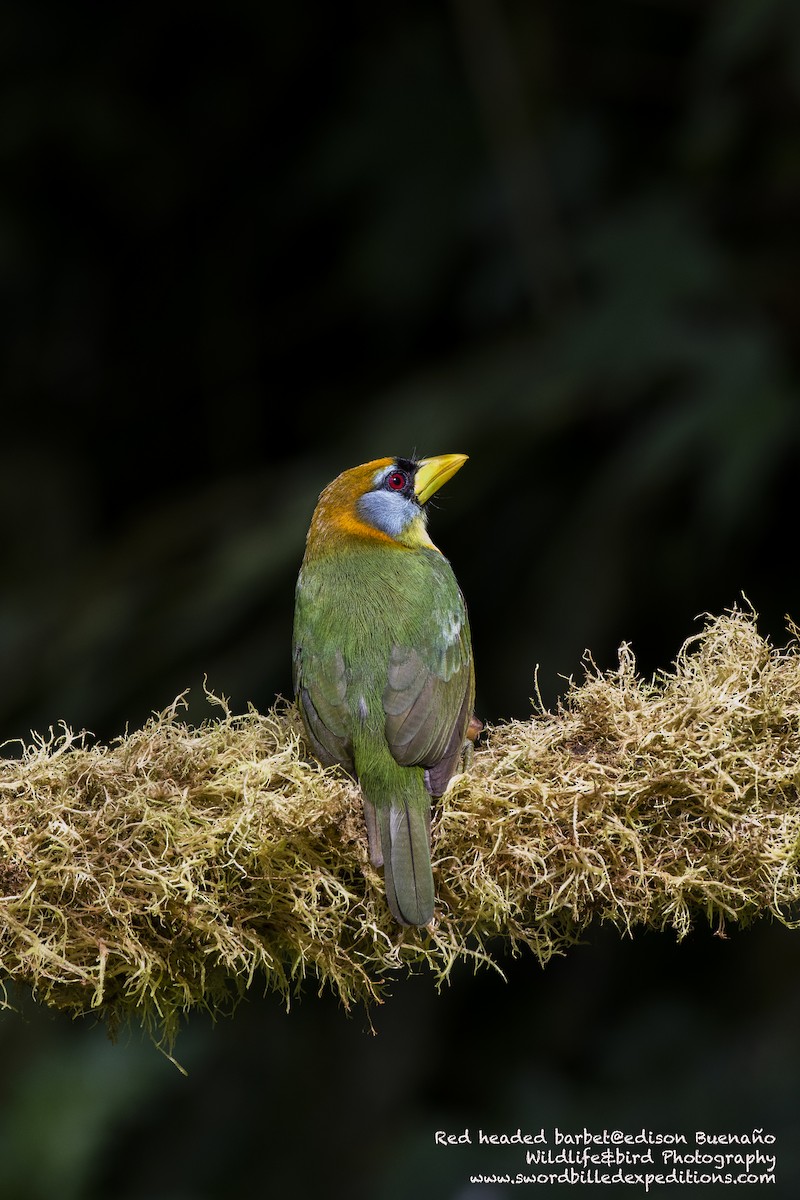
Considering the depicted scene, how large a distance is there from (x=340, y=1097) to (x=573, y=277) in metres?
4.04

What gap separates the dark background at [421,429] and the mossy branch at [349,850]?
2583 millimetres

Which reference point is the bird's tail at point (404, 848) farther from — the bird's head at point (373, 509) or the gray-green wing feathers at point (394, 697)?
the bird's head at point (373, 509)

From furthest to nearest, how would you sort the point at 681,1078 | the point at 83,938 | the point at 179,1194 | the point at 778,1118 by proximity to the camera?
1. the point at 179,1194
2. the point at 681,1078
3. the point at 778,1118
4. the point at 83,938

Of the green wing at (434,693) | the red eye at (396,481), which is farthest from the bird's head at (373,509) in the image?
the green wing at (434,693)

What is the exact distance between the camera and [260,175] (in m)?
8.27

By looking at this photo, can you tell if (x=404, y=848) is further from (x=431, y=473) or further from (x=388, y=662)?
(x=431, y=473)

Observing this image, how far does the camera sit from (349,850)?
9.14 feet

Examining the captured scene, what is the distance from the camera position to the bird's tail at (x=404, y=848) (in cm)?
261

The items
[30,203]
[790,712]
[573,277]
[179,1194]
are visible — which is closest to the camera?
[790,712]

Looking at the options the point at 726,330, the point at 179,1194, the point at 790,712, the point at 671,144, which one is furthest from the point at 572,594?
the point at 790,712

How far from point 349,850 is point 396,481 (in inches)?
56.7

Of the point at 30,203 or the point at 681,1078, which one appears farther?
the point at 30,203

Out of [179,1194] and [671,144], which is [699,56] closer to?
[671,144]

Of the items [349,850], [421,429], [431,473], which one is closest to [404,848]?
[349,850]
